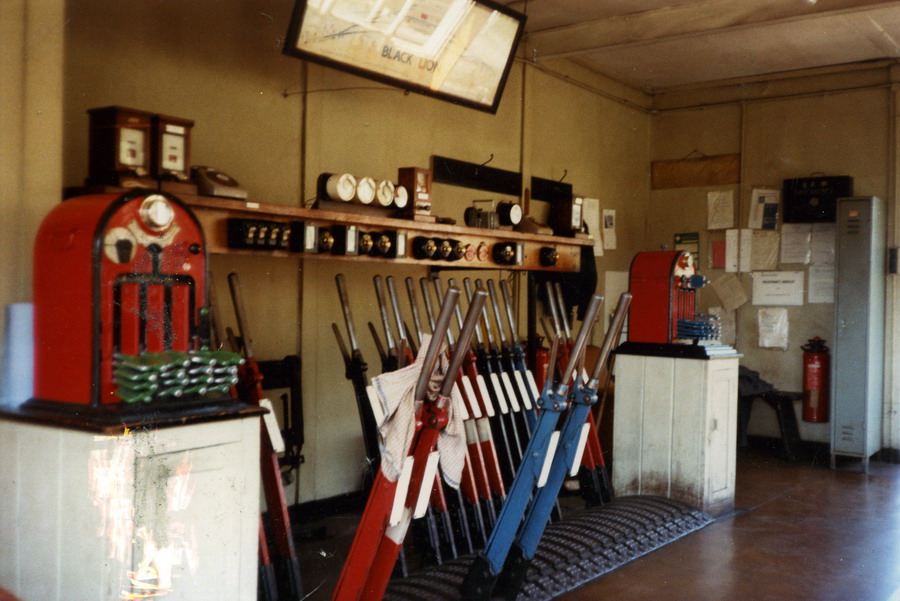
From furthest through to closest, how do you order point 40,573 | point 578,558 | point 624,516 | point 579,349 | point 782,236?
1. point 782,236
2. point 624,516
3. point 578,558
4. point 579,349
5. point 40,573

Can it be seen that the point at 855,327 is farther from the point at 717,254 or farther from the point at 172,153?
the point at 172,153

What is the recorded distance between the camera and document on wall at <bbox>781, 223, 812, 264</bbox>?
23.4 ft

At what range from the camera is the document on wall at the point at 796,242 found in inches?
281

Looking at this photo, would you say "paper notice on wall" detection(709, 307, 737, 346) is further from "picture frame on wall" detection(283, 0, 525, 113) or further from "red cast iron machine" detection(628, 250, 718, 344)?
"picture frame on wall" detection(283, 0, 525, 113)

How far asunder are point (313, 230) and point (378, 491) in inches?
64.6

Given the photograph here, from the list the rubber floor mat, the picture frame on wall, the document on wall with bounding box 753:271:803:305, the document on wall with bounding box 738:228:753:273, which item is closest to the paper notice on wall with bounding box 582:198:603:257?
the document on wall with bounding box 738:228:753:273

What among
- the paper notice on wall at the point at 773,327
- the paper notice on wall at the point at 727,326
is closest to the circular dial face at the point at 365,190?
the paper notice on wall at the point at 727,326

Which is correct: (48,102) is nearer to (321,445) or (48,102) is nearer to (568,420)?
(568,420)

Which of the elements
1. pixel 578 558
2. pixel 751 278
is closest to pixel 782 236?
pixel 751 278

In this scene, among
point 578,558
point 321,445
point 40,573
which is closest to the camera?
point 40,573

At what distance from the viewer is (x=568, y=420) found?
3262 mm

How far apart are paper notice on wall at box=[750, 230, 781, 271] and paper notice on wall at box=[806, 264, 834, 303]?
0.33 meters

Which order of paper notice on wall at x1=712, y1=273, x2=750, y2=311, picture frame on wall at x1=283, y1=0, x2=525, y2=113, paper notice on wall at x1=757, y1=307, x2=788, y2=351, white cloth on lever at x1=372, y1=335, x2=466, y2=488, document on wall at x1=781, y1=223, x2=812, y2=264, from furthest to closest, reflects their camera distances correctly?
paper notice on wall at x1=712, y1=273, x2=750, y2=311 → paper notice on wall at x1=757, y1=307, x2=788, y2=351 → document on wall at x1=781, y1=223, x2=812, y2=264 → picture frame on wall at x1=283, y1=0, x2=525, y2=113 → white cloth on lever at x1=372, y1=335, x2=466, y2=488

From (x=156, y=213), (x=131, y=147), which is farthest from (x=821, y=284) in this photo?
(x=156, y=213)
